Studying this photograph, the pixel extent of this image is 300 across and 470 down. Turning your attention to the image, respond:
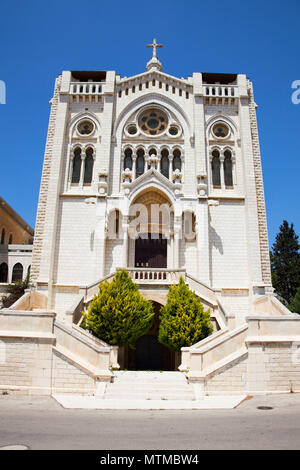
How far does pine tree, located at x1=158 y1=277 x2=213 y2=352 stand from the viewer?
15766 mm

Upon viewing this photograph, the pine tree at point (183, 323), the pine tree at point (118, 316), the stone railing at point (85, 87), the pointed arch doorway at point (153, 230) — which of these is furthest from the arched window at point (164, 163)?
the pine tree at point (118, 316)

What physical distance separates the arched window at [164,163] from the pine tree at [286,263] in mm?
18390

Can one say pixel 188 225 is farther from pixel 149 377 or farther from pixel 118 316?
pixel 149 377

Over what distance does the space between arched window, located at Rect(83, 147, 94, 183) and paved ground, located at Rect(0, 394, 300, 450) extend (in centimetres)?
1693

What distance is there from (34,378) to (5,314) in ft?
9.12

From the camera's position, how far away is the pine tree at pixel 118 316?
1561cm

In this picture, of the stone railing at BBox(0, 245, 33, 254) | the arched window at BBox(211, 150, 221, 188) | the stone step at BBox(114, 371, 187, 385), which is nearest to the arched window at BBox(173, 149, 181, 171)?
the arched window at BBox(211, 150, 221, 188)

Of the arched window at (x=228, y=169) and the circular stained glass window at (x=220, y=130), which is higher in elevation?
the circular stained glass window at (x=220, y=130)

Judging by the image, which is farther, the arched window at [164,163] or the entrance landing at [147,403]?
the arched window at [164,163]

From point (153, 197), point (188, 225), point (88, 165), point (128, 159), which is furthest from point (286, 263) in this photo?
point (88, 165)

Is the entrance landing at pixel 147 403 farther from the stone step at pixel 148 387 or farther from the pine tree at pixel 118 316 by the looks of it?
the pine tree at pixel 118 316

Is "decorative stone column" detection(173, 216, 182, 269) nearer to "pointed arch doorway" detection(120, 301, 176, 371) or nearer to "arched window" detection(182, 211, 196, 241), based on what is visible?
"arched window" detection(182, 211, 196, 241)

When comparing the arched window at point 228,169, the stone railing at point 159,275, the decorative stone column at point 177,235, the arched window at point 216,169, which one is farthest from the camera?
the arched window at point 228,169

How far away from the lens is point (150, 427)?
8.51m
